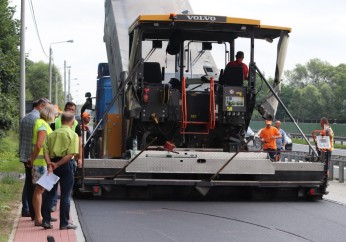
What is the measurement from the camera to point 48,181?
10.6 m

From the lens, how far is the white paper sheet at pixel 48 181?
34.5ft

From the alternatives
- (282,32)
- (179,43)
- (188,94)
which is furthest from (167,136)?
(282,32)

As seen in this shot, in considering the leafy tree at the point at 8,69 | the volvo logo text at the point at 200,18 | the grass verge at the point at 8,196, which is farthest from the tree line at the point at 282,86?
the grass verge at the point at 8,196

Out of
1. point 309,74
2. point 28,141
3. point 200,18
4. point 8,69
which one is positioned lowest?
point 28,141

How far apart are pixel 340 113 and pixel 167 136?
9228 centimetres

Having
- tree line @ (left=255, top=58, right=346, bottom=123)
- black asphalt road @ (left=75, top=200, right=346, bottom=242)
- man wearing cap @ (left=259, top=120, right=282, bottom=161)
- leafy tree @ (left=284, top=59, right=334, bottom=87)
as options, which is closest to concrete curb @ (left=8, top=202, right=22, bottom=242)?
black asphalt road @ (left=75, top=200, right=346, bottom=242)

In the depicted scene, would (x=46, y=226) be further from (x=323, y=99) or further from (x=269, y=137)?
(x=323, y=99)

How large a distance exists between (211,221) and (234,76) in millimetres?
4034

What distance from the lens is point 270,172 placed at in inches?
560

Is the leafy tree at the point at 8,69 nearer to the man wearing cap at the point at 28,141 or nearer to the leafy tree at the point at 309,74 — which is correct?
the man wearing cap at the point at 28,141

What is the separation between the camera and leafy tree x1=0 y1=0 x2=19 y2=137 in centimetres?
3556

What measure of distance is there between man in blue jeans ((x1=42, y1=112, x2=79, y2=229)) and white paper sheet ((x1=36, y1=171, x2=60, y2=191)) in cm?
8

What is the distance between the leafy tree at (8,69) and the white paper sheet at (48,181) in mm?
23606

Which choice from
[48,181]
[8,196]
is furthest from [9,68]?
[48,181]
